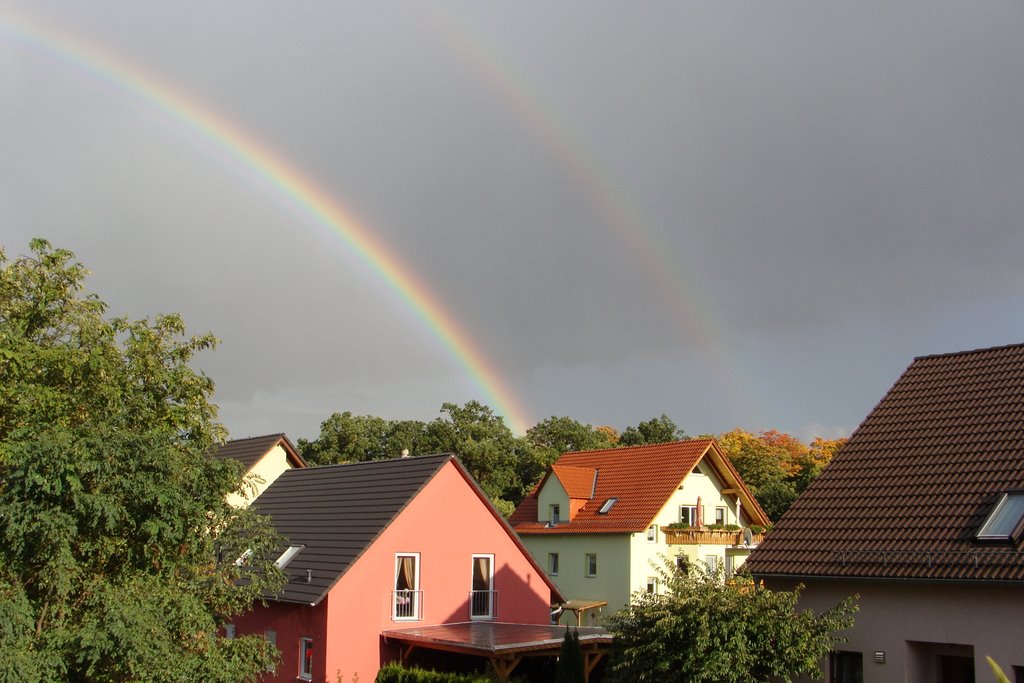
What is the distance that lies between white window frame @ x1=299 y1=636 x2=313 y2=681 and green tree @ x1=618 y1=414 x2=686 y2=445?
176 feet

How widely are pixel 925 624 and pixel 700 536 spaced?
2757cm

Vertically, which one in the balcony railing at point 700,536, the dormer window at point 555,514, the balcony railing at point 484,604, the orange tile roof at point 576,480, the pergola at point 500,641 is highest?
the orange tile roof at point 576,480

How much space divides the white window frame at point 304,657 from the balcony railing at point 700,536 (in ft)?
67.3

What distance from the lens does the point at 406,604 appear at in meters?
26.0

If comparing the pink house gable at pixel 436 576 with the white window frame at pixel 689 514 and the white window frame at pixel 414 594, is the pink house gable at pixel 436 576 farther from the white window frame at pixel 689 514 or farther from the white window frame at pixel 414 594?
the white window frame at pixel 689 514

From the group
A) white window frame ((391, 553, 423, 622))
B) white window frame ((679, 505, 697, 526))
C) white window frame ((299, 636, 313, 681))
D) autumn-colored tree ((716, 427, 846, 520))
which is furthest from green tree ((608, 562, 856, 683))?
autumn-colored tree ((716, 427, 846, 520))

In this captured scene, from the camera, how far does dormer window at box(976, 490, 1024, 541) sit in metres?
14.6

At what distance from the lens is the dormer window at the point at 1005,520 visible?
14641 millimetres

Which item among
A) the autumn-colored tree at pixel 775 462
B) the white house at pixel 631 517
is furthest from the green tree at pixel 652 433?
the white house at pixel 631 517

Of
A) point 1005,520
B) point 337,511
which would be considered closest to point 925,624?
point 1005,520

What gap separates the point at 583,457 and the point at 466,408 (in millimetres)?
17122

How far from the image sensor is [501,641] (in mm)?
22688

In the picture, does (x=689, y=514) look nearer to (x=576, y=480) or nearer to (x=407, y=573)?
(x=576, y=480)

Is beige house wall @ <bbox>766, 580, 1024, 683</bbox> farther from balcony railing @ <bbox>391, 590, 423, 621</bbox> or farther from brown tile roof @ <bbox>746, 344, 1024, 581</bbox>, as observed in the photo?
balcony railing @ <bbox>391, 590, 423, 621</bbox>
